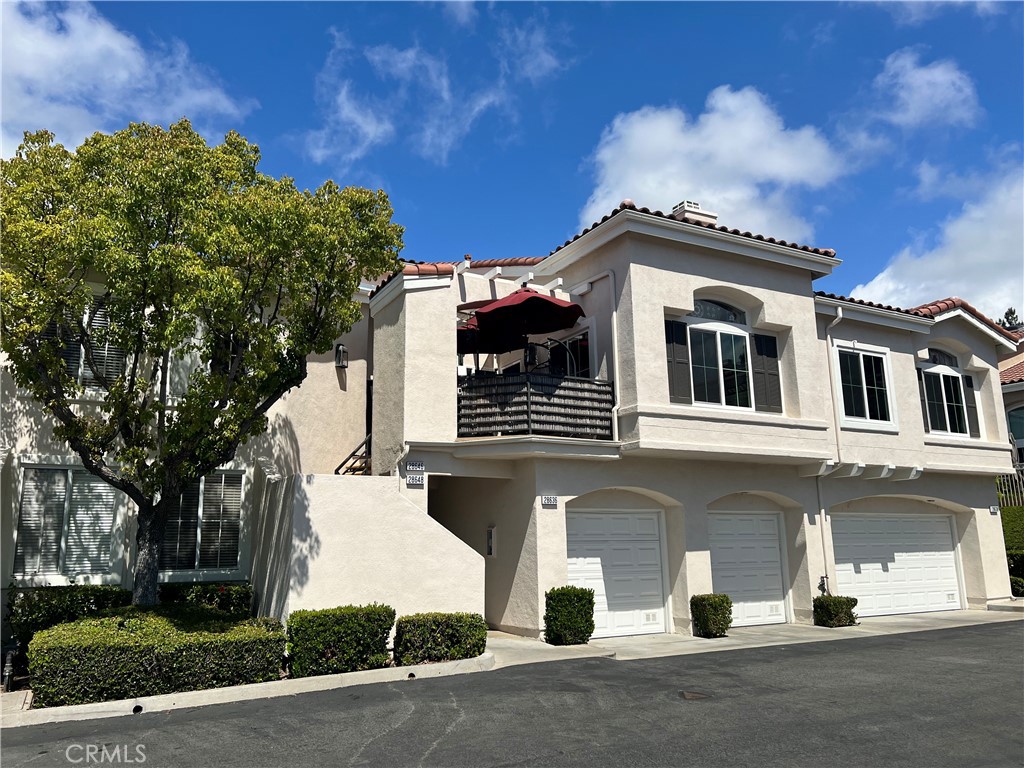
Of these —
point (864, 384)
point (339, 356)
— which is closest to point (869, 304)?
point (864, 384)

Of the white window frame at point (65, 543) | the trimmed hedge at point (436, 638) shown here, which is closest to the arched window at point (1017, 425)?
the trimmed hedge at point (436, 638)

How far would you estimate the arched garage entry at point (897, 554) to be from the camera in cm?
1864

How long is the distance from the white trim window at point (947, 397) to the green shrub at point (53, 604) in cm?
1903

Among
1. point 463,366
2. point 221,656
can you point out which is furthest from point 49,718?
point 463,366

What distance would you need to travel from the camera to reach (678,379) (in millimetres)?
15141

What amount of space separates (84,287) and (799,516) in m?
14.7

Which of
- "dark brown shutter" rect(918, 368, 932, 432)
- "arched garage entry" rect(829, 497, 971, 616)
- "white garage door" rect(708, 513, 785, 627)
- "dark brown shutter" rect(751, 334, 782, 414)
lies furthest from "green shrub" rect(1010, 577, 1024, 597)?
"dark brown shutter" rect(751, 334, 782, 414)

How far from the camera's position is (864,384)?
18344mm

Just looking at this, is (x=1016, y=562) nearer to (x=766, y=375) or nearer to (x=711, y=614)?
(x=766, y=375)

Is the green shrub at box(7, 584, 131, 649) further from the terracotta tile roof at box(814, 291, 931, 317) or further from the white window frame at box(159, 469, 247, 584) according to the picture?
the terracotta tile roof at box(814, 291, 931, 317)

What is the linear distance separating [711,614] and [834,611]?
11.1 feet

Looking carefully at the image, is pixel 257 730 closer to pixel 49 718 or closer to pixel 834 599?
pixel 49 718

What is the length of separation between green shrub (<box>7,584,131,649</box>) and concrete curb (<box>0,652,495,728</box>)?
3111 millimetres

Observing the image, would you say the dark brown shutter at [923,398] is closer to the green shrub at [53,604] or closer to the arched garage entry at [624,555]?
the arched garage entry at [624,555]
